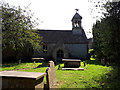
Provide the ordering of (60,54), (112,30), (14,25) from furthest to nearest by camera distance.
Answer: (60,54) → (14,25) → (112,30)

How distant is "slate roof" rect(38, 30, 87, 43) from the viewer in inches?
896

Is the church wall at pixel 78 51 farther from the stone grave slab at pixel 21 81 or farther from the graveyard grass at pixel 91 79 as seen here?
the stone grave slab at pixel 21 81

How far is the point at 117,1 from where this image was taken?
6.64 meters

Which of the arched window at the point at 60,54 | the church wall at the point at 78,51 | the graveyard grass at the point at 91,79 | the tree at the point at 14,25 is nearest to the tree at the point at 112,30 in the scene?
the graveyard grass at the point at 91,79

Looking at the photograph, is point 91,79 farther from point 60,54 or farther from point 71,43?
point 71,43

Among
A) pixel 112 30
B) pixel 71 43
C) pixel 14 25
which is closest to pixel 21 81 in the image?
pixel 112 30

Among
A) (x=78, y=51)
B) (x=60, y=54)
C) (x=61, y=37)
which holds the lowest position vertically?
(x=60, y=54)

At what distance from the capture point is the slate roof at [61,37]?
2275 cm

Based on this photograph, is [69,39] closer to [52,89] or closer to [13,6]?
[13,6]

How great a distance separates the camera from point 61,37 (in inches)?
942

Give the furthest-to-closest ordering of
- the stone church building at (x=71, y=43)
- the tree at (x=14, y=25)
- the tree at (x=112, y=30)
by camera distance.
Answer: the stone church building at (x=71, y=43), the tree at (x=14, y=25), the tree at (x=112, y=30)

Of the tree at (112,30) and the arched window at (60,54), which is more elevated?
the tree at (112,30)

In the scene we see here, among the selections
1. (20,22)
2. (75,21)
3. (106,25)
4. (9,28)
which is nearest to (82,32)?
(75,21)

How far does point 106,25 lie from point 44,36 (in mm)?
18535
